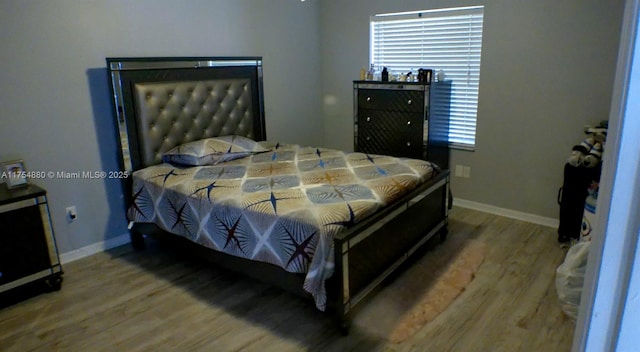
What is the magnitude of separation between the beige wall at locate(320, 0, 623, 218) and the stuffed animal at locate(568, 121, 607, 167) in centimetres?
31

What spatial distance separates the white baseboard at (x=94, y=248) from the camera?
3266 mm

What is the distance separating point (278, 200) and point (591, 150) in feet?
7.63

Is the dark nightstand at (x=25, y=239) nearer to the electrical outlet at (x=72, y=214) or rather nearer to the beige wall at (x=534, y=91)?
the electrical outlet at (x=72, y=214)

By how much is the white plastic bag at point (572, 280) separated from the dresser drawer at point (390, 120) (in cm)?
185

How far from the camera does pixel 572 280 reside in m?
2.48

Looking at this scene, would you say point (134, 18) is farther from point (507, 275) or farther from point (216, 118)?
point (507, 275)

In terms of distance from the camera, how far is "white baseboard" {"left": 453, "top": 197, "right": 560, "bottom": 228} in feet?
12.3

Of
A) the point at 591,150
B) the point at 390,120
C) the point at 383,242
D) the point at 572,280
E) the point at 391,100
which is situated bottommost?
the point at 572,280

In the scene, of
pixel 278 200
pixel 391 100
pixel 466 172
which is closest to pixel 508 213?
pixel 466 172

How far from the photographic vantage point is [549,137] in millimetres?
3639

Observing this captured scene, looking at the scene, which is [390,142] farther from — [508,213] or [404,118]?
[508,213]

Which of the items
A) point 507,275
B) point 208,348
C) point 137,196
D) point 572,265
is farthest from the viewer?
point 137,196

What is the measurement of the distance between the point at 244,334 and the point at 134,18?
2.56 metres

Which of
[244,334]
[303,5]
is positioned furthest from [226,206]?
[303,5]
